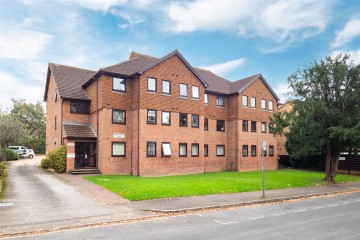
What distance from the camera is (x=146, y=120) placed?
2486cm

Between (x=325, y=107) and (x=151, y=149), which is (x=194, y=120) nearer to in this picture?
(x=151, y=149)

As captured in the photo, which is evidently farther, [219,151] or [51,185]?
[219,151]

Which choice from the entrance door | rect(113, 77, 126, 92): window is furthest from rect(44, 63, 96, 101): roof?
the entrance door

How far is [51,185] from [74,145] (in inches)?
264

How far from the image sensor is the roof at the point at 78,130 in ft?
80.0

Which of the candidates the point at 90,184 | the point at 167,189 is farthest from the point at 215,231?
the point at 90,184

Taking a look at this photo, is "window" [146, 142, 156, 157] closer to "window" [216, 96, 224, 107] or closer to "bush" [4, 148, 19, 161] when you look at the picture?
"window" [216, 96, 224, 107]

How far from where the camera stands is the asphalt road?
830 cm

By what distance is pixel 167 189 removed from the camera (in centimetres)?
1611

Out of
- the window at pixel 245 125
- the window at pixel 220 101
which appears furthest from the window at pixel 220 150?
the window at pixel 220 101

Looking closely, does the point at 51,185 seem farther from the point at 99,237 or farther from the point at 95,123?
the point at 99,237

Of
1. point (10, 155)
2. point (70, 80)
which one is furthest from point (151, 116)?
point (10, 155)

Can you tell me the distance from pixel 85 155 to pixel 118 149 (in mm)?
2736

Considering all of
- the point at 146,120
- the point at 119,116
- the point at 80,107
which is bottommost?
the point at 146,120
